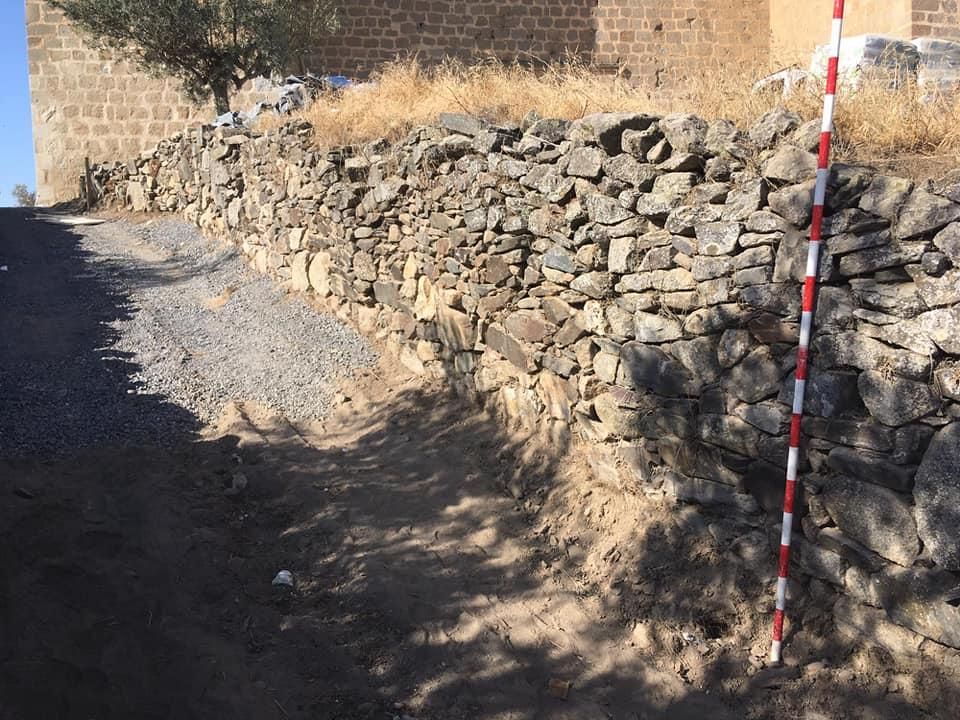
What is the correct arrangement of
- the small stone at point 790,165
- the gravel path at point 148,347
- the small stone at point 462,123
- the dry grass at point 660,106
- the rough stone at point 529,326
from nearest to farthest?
1. the small stone at point 790,165
2. the dry grass at point 660,106
3. the rough stone at point 529,326
4. the gravel path at point 148,347
5. the small stone at point 462,123

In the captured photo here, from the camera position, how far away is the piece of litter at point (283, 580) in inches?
180

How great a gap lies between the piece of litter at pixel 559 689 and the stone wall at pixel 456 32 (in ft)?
43.2

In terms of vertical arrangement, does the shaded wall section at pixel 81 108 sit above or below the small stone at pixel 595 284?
above

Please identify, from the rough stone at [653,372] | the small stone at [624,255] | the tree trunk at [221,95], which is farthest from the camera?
the tree trunk at [221,95]

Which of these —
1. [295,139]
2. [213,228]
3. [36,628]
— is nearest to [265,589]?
[36,628]

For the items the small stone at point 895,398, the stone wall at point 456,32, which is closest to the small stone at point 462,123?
the small stone at point 895,398

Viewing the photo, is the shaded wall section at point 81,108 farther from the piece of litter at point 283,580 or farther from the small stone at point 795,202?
the small stone at point 795,202

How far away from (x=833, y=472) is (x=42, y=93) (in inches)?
682

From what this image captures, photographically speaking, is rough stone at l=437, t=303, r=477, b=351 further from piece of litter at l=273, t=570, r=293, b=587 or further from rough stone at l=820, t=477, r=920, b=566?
rough stone at l=820, t=477, r=920, b=566

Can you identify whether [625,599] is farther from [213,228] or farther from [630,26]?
[630,26]

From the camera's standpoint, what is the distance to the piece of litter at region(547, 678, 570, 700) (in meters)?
3.96

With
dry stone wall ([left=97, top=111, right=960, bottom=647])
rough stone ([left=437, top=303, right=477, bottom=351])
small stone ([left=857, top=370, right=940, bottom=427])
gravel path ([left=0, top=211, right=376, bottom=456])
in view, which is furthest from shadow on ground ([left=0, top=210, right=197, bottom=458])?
small stone ([left=857, top=370, right=940, bottom=427])

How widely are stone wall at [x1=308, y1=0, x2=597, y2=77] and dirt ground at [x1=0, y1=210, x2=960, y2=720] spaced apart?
11324 millimetres

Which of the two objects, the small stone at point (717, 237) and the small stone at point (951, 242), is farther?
the small stone at point (717, 237)
